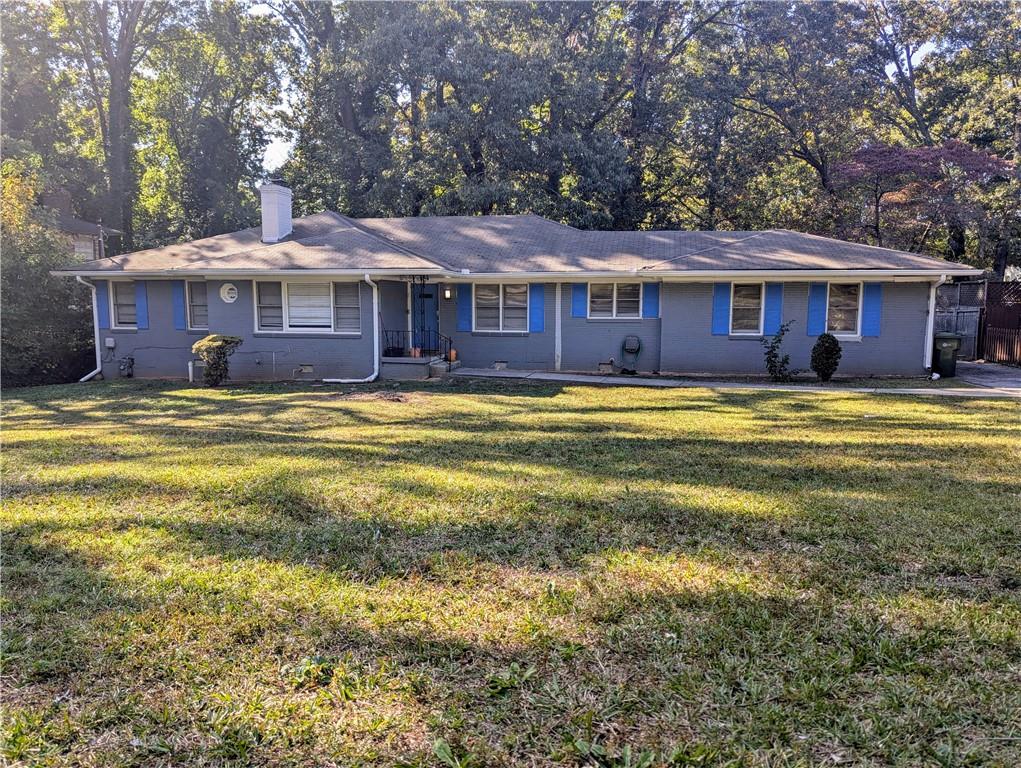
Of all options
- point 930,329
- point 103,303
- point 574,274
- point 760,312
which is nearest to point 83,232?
point 103,303

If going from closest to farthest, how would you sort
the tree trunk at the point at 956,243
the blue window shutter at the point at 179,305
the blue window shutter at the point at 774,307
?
the blue window shutter at the point at 774,307, the blue window shutter at the point at 179,305, the tree trunk at the point at 956,243

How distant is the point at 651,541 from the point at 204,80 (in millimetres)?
30247

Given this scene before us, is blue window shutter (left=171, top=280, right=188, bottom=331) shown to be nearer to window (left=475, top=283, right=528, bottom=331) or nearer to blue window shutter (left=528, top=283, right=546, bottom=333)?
window (left=475, top=283, right=528, bottom=331)

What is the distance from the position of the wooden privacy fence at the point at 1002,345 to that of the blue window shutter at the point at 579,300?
10.8 metres

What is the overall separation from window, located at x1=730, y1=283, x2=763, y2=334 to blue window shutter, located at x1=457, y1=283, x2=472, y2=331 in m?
5.88

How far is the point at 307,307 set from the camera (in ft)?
47.6

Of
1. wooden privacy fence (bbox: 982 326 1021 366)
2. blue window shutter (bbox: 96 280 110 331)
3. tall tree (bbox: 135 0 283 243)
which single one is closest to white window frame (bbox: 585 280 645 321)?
wooden privacy fence (bbox: 982 326 1021 366)

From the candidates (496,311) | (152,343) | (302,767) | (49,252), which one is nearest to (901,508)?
(302,767)

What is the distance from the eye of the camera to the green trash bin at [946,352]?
46.2 ft

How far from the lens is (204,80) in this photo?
1093 inches

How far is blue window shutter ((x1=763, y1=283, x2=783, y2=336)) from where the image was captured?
47.4ft

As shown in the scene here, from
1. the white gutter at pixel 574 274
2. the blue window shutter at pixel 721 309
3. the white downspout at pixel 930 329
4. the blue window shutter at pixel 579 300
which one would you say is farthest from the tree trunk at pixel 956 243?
the blue window shutter at pixel 579 300

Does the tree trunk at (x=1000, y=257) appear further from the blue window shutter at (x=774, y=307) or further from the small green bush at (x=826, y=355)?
the small green bush at (x=826, y=355)

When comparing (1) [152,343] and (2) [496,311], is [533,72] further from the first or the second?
(1) [152,343]
